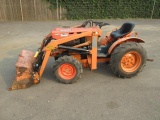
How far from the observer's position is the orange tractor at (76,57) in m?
4.70

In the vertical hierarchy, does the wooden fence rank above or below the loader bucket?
above

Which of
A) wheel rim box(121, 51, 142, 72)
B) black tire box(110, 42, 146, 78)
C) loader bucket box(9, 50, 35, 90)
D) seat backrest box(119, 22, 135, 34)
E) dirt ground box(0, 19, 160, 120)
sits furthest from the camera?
seat backrest box(119, 22, 135, 34)

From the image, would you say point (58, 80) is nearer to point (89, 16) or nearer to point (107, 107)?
point (107, 107)

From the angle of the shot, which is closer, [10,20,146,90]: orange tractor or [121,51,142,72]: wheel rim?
[10,20,146,90]: orange tractor

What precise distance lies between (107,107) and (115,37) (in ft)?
6.74

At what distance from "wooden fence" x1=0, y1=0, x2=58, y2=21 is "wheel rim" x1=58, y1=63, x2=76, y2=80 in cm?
958

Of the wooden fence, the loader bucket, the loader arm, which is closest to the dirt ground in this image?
the loader bucket

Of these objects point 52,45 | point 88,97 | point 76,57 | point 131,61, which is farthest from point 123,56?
point 52,45

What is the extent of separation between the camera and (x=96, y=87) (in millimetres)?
4750

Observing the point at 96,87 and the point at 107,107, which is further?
the point at 96,87

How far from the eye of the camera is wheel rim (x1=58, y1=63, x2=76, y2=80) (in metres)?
4.79

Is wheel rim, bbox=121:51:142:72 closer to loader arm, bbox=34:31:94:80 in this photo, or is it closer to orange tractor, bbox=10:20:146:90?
orange tractor, bbox=10:20:146:90

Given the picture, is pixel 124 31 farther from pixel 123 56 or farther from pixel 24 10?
pixel 24 10

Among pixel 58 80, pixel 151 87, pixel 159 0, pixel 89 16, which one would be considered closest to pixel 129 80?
pixel 151 87
